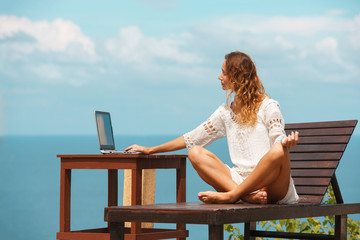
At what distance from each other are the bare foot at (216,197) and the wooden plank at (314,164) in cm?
85

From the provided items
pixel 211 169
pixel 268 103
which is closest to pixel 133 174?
pixel 211 169

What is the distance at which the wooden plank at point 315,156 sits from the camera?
10.9ft

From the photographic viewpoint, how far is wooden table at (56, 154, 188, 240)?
320 centimetres

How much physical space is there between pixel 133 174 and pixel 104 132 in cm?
56

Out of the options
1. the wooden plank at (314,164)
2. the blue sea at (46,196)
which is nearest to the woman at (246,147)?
the wooden plank at (314,164)

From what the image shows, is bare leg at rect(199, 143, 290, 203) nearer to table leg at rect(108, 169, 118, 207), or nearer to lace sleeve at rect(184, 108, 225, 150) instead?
lace sleeve at rect(184, 108, 225, 150)

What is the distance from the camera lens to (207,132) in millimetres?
3211

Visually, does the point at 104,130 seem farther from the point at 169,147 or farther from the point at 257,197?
the point at 257,197

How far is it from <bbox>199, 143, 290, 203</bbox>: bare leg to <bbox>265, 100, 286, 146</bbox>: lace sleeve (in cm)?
18

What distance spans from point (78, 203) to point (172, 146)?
13.8 ft

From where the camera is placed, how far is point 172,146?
330 centimetres

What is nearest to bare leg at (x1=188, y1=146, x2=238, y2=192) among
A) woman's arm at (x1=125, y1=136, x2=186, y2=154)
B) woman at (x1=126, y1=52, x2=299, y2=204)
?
woman at (x1=126, y1=52, x2=299, y2=204)

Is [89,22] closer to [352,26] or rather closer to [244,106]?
[352,26]

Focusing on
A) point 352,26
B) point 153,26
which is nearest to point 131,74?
point 153,26
